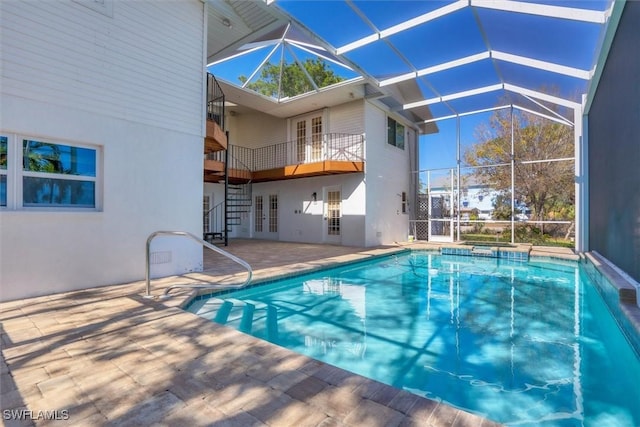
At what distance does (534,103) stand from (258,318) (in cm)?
1110

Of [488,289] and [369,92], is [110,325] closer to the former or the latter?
[488,289]

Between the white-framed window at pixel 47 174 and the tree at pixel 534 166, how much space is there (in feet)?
40.8

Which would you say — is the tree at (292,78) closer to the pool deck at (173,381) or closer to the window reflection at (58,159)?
the window reflection at (58,159)

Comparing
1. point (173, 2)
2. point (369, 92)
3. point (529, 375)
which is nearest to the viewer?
point (529, 375)

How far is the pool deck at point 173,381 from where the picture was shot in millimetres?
1869

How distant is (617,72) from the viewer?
495cm

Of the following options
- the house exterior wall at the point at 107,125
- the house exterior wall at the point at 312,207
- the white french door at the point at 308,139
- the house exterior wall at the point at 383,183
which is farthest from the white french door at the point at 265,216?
the house exterior wall at the point at 107,125

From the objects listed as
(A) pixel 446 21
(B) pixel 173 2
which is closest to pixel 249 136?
(B) pixel 173 2

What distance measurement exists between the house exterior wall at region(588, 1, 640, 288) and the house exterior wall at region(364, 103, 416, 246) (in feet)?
20.1

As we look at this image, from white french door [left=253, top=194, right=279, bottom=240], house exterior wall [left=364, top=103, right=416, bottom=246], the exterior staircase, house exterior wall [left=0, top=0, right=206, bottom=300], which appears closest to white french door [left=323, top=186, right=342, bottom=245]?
house exterior wall [left=364, top=103, right=416, bottom=246]

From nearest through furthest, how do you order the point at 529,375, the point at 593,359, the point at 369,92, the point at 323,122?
1. the point at 529,375
2. the point at 593,359
3. the point at 369,92
4. the point at 323,122

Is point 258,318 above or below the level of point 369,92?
below

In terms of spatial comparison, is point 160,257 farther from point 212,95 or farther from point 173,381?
point 212,95

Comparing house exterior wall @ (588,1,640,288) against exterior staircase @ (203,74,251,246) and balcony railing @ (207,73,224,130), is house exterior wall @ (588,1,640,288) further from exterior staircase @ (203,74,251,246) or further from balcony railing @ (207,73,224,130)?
balcony railing @ (207,73,224,130)
